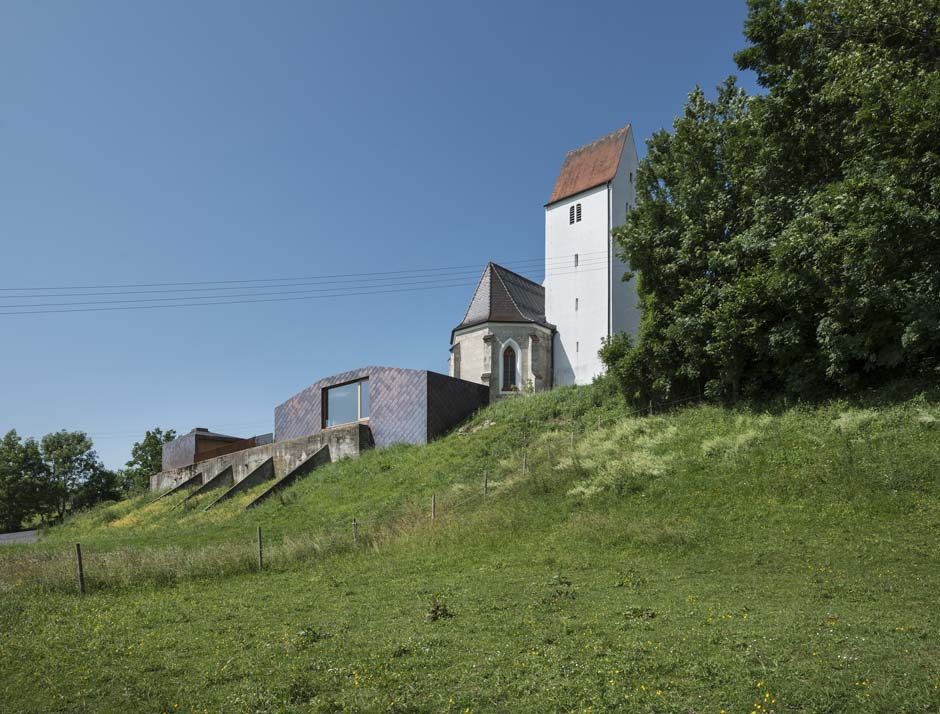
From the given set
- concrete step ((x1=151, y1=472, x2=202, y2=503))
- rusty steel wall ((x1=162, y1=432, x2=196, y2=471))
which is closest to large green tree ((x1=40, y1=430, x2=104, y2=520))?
rusty steel wall ((x1=162, y1=432, x2=196, y2=471))

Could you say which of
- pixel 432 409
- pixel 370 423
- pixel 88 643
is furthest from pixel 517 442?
pixel 88 643

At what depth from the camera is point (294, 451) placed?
3566cm

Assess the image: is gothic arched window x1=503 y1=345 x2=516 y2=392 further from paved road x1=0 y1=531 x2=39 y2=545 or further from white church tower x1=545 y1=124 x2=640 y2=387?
paved road x1=0 y1=531 x2=39 y2=545

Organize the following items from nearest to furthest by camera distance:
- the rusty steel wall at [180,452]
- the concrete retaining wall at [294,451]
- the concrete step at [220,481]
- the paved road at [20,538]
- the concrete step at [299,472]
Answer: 1. the concrete step at [299,472]
2. the concrete retaining wall at [294,451]
3. the paved road at [20,538]
4. the concrete step at [220,481]
5. the rusty steel wall at [180,452]

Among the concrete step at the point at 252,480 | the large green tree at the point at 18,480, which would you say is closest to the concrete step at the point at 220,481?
the concrete step at the point at 252,480

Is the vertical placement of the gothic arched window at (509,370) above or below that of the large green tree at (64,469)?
above

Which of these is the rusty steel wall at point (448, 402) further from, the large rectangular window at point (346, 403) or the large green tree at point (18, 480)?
the large green tree at point (18, 480)

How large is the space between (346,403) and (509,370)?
10371 mm

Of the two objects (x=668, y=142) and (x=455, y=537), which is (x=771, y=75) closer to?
(x=668, y=142)

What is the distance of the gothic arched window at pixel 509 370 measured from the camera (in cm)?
3981

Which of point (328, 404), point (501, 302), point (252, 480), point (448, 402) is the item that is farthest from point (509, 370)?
point (252, 480)

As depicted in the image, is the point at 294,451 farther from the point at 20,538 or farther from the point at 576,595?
the point at 576,595

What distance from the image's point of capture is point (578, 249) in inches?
1601

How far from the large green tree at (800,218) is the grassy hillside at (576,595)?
1969 mm
